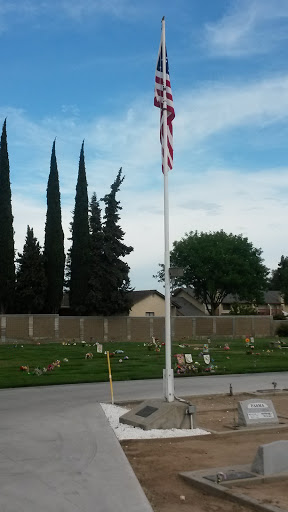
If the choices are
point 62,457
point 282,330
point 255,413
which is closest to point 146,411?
point 255,413

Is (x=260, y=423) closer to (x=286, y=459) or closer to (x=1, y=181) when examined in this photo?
(x=286, y=459)

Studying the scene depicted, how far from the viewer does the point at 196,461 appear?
884cm

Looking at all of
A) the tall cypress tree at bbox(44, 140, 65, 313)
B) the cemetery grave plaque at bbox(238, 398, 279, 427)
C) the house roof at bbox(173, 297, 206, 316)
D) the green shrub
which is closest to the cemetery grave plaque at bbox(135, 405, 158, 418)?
the cemetery grave plaque at bbox(238, 398, 279, 427)

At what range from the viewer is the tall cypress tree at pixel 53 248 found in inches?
2007

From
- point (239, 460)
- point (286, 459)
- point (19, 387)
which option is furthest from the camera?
point (19, 387)

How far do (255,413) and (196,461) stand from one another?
322 cm

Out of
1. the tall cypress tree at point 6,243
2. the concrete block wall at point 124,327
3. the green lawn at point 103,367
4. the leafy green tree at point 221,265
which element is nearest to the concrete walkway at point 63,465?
the green lawn at point 103,367

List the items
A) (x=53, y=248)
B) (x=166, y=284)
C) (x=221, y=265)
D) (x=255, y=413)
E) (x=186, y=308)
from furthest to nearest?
(x=186, y=308)
(x=221, y=265)
(x=53, y=248)
(x=166, y=284)
(x=255, y=413)

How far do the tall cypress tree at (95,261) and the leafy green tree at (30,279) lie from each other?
4.24m

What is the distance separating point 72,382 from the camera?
19547 millimetres

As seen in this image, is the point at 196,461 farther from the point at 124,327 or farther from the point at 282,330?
the point at 282,330

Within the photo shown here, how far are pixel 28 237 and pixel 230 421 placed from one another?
41129mm

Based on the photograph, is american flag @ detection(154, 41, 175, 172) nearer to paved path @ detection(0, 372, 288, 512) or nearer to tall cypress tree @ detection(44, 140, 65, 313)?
paved path @ detection(0, 372, 288, 512)

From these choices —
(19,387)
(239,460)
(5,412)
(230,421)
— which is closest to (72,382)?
(19,387)
